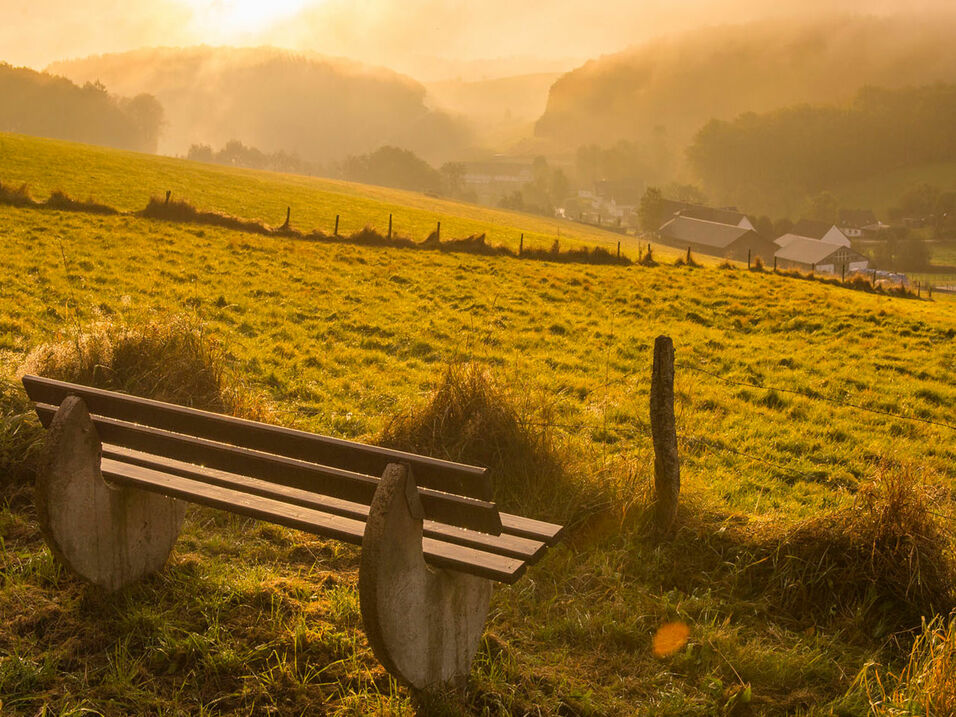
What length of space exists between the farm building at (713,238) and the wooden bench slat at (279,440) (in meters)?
89.1

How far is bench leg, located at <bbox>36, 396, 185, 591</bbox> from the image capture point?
4219 mm

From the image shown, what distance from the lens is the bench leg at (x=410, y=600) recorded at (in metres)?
3.32

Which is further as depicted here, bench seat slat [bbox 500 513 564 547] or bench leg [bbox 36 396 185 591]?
bench leg [bbox 36 396 185 591]

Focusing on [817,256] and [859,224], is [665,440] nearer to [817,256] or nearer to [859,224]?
[817,256]

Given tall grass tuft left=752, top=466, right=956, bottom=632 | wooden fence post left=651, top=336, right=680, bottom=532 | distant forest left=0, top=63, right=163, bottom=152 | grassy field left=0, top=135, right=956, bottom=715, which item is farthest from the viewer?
distant forest left=0, top=63, right=163, bottom=152

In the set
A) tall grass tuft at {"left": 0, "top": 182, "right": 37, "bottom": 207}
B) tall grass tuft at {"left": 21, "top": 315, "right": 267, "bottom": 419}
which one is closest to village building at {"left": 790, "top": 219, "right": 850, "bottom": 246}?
tall grass tuft at {"left": 0, "top": 182, "right": 37, "bottom": 207}

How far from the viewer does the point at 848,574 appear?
5.14 metres

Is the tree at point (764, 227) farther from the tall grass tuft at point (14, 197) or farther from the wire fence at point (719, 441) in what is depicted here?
the wire fence at point (719, 441)

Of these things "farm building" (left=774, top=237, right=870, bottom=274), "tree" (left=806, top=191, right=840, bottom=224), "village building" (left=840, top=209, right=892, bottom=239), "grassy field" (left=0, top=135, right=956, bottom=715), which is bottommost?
"grassy field" (left=0, top=135, right=956, bottom=715)

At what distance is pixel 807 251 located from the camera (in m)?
98.9

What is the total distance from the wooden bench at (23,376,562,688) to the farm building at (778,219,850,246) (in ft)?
379

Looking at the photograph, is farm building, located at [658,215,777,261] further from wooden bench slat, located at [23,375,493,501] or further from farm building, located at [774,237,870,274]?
wooden bench slat, located at [23,375,493,501]

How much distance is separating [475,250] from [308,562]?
2393cm

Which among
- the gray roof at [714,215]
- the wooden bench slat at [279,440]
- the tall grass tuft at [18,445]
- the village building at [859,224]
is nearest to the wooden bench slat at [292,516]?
the wooden bench slat at [279,440]
